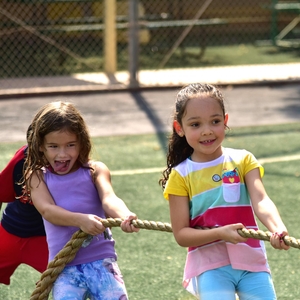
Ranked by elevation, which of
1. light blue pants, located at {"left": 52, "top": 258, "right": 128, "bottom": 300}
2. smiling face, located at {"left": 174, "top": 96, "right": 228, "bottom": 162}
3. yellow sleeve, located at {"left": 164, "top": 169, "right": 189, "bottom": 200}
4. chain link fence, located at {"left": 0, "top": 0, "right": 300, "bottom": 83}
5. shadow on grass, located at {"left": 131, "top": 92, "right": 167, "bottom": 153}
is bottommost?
light blue pants, located at {"left": 52, "top": 258, "right": 128, "bottom": 300}

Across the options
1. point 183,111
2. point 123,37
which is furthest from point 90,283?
point 123,37

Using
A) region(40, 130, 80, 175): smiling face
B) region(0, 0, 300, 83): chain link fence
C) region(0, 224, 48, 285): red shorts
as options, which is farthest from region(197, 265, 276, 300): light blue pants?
region(0, 0, 300, 83): chain link fence

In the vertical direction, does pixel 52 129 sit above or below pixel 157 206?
below

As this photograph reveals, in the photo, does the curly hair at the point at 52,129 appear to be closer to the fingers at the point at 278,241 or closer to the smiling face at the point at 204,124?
the smiling face at the point at 204,124

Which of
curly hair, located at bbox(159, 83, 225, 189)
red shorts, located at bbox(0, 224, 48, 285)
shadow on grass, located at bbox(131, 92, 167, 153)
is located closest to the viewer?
curly hair, located at bbox(159, 83, 225, 189)

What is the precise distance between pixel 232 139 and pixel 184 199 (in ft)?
15.8

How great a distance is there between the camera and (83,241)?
10.6 ft

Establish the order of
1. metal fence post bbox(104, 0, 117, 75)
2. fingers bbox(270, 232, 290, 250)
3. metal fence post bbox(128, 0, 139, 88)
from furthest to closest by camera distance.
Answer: metal fence post bbox(104, 0, 117, 75)
metal fence post bbox(128, 0, 139, 88)
fingers bbox(270, 232, 290, 250)

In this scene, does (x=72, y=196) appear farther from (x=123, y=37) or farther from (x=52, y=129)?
(x=123, y=37)

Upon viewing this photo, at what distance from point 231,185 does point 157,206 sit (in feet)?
8.92

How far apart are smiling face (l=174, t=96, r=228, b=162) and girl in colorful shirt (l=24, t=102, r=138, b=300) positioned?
17.0 inches

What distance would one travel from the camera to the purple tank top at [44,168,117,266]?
335 cm

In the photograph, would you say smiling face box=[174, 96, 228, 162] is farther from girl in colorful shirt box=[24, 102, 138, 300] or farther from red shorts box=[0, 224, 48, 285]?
red shorts box=[0, 224, 48, 285]

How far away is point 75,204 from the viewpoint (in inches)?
132
